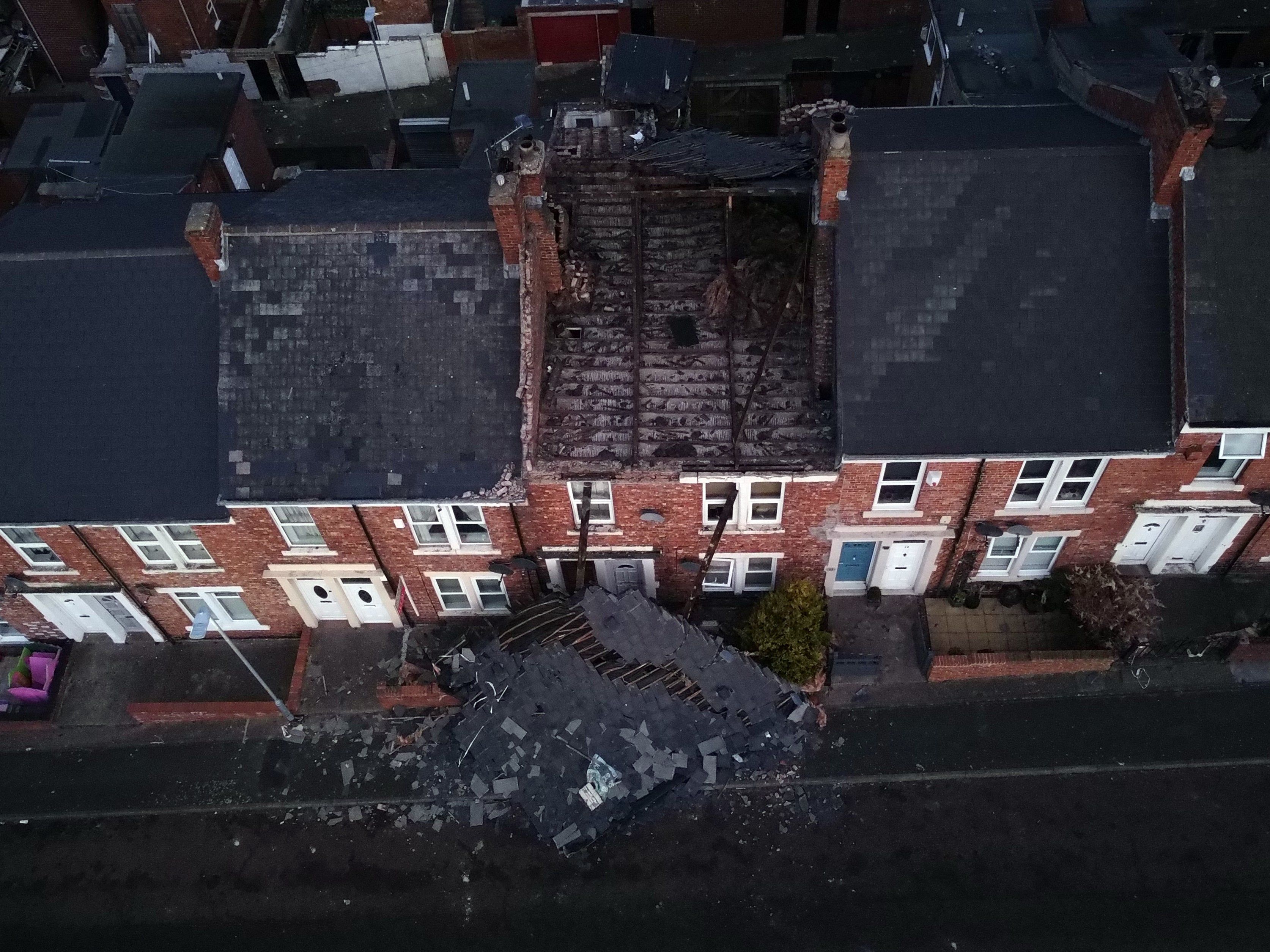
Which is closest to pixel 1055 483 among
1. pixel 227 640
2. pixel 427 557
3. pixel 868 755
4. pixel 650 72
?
pixel 868 755

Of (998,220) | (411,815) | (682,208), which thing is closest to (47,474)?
(411,815)

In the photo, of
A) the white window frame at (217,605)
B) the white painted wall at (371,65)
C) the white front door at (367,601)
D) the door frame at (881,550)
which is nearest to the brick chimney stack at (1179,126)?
the door frame at (881,550)

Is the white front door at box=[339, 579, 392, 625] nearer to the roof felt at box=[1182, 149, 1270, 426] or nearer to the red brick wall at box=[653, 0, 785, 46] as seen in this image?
the roof felt at box=[1182, 149, 1270, 426]

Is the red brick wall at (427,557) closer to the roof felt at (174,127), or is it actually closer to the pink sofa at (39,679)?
the pink sofa at (39,679)

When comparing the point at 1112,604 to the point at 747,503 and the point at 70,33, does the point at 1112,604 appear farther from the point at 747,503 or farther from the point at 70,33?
the point at 70,33

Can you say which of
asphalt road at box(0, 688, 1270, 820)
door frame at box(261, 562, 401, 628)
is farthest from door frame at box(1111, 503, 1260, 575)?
door frame at box(261, 562, 401, 628)

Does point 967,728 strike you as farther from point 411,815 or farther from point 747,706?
point 411,815
